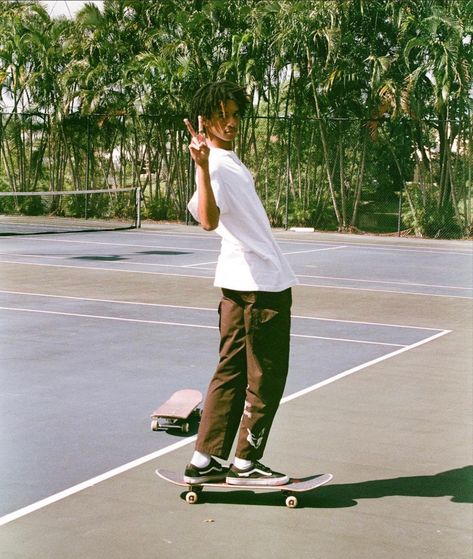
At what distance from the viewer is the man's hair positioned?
493cm

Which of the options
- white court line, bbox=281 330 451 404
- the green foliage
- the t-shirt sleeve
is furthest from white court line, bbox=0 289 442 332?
the green foliage

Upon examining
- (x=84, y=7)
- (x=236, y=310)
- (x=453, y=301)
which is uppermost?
(x=84, y=7)

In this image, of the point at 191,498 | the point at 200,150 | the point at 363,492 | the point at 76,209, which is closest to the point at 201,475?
the point at 191,498

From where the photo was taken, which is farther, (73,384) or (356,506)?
(73,384)

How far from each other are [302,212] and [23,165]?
8.70 meters

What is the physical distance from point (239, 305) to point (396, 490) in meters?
1.16

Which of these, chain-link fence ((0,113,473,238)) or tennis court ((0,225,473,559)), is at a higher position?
chain-link fence ((0,113,473,238))

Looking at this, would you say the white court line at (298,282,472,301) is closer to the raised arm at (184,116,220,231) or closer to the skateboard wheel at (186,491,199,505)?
the skateboard wheel at (186,491,199,505)

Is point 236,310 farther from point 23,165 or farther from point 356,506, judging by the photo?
point 23,165

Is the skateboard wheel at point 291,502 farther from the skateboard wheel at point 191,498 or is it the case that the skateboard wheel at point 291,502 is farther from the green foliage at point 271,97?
the green foliage at point 271,97

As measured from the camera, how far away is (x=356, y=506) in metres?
4.91

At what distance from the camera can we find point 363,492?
513cm

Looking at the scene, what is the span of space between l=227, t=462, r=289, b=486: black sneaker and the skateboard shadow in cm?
8

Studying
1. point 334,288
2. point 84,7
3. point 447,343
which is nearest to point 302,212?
A: point 84,7
